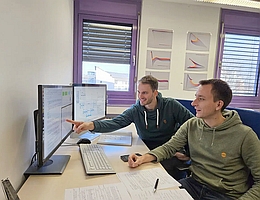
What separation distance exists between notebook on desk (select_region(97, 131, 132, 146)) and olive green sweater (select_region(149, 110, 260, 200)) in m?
0.38

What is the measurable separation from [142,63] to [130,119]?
4.20ft

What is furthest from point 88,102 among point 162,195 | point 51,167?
point 162,195

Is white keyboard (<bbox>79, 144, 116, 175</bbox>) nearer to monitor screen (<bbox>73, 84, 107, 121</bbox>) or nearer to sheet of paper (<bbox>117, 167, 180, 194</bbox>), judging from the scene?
sheet of paper (<bbox>117, 167, 180, 194</bbox>)

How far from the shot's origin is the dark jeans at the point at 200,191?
121cm

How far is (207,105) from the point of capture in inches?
52.9

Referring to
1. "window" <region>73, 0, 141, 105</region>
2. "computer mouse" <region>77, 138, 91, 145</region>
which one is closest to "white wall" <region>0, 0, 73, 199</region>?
"computer mouse" <region>77, 138, 91, 145</region>

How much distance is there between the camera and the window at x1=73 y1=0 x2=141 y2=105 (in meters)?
2.77

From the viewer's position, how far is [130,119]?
187cm

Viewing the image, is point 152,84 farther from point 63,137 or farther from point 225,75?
point 225,75

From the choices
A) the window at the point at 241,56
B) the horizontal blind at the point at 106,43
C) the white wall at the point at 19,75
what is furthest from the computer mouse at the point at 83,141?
the window at the point at 241,56

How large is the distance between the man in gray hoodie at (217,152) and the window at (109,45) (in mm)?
1657

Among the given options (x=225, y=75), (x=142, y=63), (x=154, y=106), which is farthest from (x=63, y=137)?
(x=225, y=75)

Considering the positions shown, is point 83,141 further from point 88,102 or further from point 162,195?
point 162,195

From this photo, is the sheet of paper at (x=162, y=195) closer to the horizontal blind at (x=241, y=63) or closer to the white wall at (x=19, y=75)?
the white wall at (x=19, y=75)
